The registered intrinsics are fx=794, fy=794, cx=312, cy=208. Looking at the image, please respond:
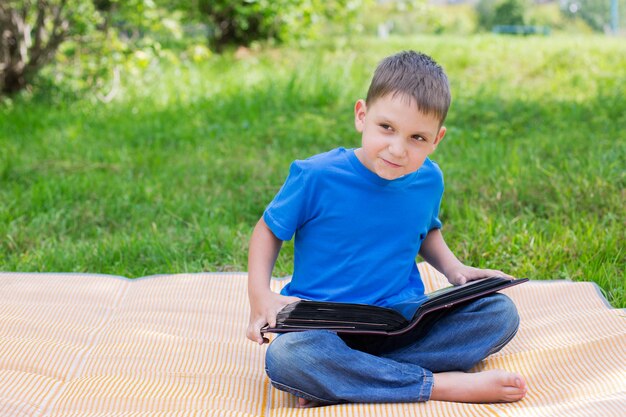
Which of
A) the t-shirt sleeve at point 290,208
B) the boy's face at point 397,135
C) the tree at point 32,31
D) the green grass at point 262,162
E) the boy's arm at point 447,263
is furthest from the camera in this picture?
the tree at point 32,31

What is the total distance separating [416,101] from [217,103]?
447cm

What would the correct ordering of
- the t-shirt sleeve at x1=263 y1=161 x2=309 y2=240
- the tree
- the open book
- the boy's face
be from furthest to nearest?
the tree, the t-shirt sleeve at x1=263 y1=161 x2=309 y2=240, the boy's face, the open book

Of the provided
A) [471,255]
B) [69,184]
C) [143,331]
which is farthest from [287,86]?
[143,331]

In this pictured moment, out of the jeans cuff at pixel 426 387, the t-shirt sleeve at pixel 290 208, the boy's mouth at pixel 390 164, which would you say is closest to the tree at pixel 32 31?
the t-shirt sleeve at pixel 290 208

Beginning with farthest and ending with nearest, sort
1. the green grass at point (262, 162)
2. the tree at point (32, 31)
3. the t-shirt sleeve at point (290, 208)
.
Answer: the tree at point (32, 31), the green grass at point (262, 162), the t-shirt sleeve at point (290, 208)

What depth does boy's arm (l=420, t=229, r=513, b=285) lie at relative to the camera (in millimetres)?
2443

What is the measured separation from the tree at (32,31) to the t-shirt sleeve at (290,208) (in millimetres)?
4650

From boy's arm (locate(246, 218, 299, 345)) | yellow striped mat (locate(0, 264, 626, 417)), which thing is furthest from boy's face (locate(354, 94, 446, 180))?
yellow striped mat (locate(0, 264, 626, 417))

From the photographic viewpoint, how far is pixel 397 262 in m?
2.41

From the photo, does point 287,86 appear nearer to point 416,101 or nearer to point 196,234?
point 196,234

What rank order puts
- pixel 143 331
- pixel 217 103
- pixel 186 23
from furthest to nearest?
pixel 186 23 < pixel 217 103 < pixel 143 331

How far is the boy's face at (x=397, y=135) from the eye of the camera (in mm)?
2186

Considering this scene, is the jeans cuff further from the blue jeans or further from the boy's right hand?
the boy's right hand

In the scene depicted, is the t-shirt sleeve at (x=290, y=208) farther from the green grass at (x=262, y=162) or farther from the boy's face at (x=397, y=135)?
the green grass at (x=262, y=162)
